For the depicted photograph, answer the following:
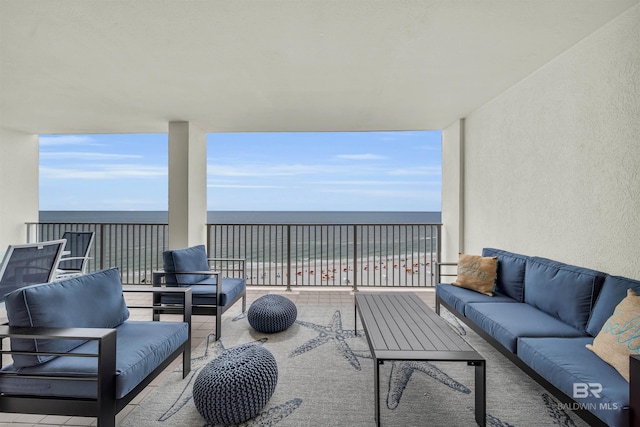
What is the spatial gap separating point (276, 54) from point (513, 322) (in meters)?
2.88

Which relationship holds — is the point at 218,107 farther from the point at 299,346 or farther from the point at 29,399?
the point at 29,399

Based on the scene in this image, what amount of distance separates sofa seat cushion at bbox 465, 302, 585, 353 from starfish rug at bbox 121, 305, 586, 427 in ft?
1.19

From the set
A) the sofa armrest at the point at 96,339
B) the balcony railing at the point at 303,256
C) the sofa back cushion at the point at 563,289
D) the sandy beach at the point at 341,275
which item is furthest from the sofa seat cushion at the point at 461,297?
the sofa armrest at the point at 96,339

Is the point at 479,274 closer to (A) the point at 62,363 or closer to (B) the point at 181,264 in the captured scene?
(B) the point at 181,264

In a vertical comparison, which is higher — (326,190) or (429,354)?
(326,190)

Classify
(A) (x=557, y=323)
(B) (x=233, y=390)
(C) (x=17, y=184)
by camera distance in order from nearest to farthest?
(B) (x=233, y=390), (A) (x=557, y=323), (C) (x=17, y=184)

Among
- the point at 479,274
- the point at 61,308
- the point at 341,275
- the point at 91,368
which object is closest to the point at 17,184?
the point at 61,308

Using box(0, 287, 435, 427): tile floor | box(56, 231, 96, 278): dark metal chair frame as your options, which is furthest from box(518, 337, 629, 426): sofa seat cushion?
box(56, 231, 96, 278): dark metal chair frame

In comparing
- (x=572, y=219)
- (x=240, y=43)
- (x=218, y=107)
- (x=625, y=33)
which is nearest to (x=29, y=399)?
(x=240, y=43)

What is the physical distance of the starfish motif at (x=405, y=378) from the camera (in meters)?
2.01

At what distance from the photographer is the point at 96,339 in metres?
1.38

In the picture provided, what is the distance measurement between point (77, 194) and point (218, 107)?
15137mm

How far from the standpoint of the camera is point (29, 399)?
142 cm

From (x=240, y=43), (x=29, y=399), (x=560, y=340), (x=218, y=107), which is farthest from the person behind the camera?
(x=218, y=107)
